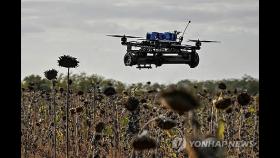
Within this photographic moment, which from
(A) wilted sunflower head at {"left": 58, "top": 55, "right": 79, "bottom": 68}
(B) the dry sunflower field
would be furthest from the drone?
(A) wilted sunflower head at {"left": 58, "top": 55, "right": 79, "bottom": 68}

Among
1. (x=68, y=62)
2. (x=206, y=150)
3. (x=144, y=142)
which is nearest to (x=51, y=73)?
(x=68, y=62)

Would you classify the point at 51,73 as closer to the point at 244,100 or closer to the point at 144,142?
the point at 244,100

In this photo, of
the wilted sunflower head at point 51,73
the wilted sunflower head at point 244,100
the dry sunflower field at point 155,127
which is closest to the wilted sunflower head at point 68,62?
the dry sunflower field at point 155,127

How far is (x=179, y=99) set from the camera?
4.54 ft

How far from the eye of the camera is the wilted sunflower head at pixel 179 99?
1.37m

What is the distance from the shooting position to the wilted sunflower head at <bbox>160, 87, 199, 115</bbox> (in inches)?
54.0

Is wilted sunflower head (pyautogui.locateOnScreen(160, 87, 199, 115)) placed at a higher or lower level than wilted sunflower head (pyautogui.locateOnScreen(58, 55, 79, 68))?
lower

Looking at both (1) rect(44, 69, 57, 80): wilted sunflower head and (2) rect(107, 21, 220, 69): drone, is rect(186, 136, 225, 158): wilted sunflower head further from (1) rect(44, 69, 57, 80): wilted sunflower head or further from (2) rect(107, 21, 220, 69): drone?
(1) rect(44, 69, 57, 80): wilted sunflower head

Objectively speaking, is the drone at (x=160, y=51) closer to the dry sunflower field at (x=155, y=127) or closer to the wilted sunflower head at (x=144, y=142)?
the dry sunflower field at (x=155, y=127)

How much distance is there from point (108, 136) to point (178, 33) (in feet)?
9.02

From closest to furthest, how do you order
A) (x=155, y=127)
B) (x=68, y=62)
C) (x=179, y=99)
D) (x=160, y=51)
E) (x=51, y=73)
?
(x=179, y=99) → (x=160, y=51) → (x=68, y=62) → (x=51, y=73) → (x=155, y=127)
